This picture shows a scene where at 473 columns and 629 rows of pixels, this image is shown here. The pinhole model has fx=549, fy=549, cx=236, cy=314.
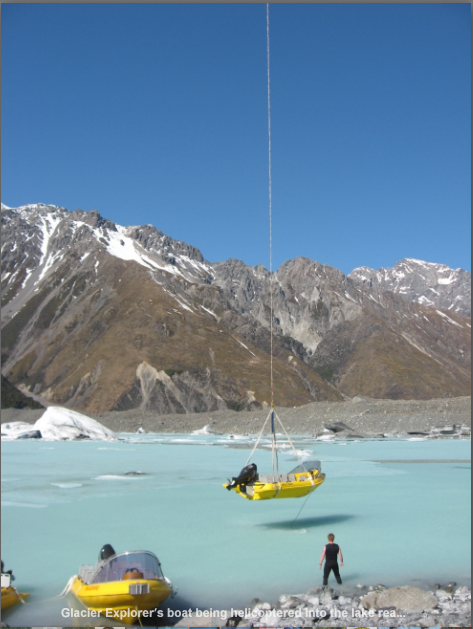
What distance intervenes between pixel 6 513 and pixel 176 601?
8.72m

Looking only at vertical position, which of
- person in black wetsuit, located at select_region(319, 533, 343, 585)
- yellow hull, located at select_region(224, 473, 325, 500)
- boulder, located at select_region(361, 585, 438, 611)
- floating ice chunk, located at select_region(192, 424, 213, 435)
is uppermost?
yellow hull, located at select_region(224, 473, 325, 500)

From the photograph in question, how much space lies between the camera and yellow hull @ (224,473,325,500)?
44.3ft

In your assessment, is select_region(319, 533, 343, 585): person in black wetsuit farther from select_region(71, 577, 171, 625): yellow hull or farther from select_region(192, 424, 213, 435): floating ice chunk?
select_region(192, 424, 213, 435): floating ice chunk

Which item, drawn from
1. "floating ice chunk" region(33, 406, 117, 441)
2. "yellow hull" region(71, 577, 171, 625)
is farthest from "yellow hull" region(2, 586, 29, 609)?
"floating ice chunk" region(33, 406, 117, 441)

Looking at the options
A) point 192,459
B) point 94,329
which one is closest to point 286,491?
point 192,459

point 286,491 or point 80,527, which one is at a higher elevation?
point 286,491

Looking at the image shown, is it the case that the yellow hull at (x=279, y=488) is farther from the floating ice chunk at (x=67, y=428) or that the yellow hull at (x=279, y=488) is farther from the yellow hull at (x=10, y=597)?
the floating ice chunk at (x=67, y=428)

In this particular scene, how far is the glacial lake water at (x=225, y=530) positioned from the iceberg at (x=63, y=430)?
A: 28.3 metres

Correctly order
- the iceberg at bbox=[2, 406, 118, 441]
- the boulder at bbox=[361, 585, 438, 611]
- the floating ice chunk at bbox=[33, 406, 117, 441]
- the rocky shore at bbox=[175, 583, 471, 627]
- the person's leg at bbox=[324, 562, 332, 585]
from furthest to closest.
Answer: the floating ice chunk at bbox=[33, 406, 117, 441] → the iceberg at bbox=[2, 406, 118, 441] → the person's leg at bbox=[324, 562, 332, 585] → the boulder at bbox=[361, 585, 438, 611] → the rocky shore at bbox=[175, 583, 471, 627]

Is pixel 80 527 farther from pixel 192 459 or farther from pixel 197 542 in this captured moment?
pixel 192 459

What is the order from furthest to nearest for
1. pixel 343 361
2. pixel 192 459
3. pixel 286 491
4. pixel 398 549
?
1. pixel 343 361
2. pixel 192 459
3. pixel 286 491
4. pixel 398 549

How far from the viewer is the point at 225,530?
44.8 ft

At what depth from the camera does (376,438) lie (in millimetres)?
50562

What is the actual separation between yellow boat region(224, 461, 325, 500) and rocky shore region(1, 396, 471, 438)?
3796 cm
